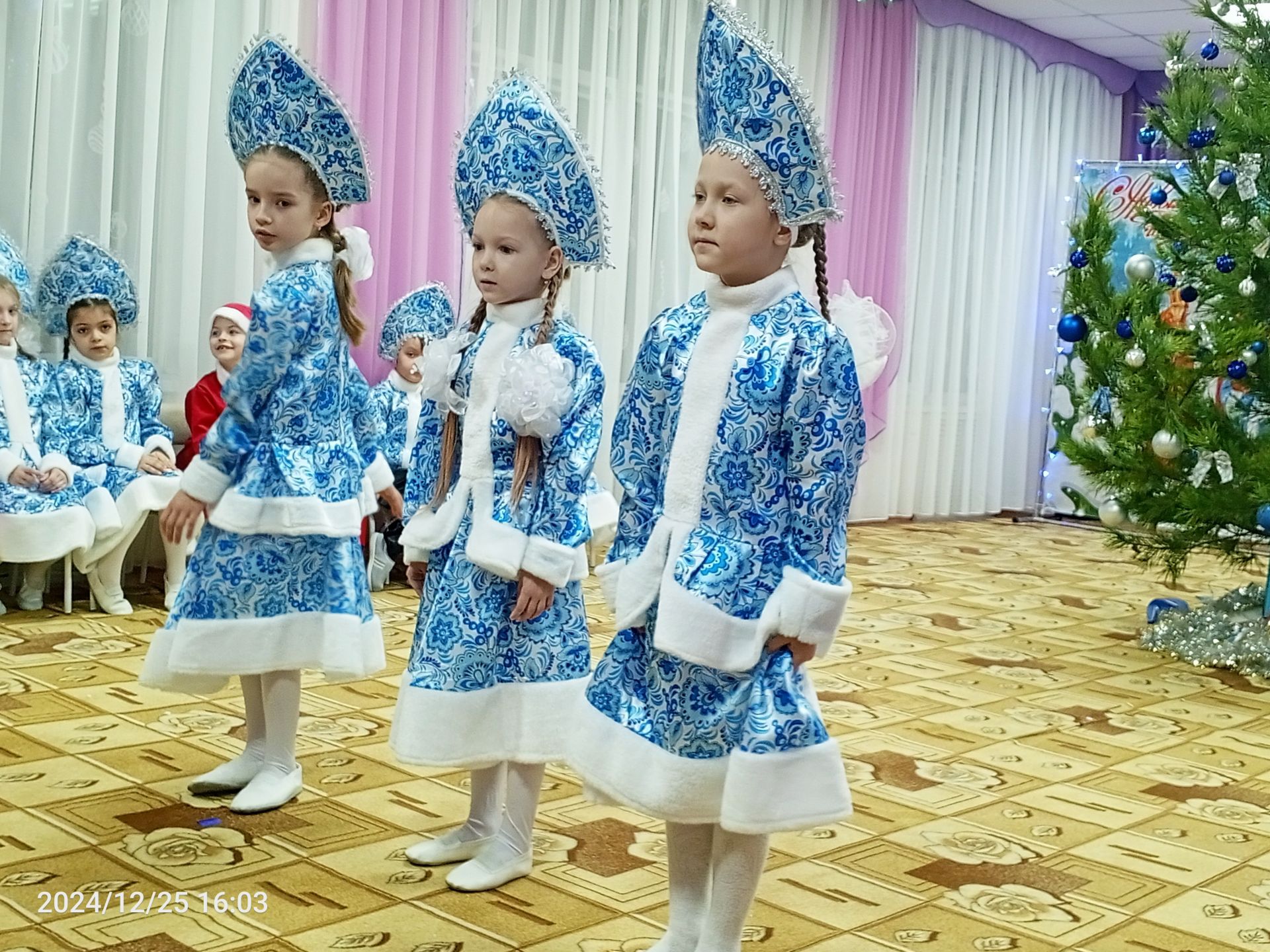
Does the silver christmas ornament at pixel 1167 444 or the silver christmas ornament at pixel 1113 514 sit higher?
the silver christmas ornament at pixel 1167 444

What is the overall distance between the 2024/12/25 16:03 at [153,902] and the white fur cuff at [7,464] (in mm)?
2249

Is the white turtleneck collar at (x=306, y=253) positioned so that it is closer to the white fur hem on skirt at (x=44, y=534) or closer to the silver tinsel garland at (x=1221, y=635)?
the white fur hem on skirt at (x=44, y=534)

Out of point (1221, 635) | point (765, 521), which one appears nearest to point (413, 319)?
point (1221, 635)

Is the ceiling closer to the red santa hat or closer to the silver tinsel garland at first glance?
the silver tinsel garland

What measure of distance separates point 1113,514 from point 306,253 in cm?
291

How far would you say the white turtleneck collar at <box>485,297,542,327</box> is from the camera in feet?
7.19

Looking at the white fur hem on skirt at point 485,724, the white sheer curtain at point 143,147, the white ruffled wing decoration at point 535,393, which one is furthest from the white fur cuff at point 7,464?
the white ruffled wing decoration at point 535,393

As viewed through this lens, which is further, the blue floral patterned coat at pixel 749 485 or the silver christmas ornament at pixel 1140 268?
the silver christmas ornament at pixel 1140 268

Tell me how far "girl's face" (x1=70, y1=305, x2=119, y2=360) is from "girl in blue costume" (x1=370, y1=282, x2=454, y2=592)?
935 mm

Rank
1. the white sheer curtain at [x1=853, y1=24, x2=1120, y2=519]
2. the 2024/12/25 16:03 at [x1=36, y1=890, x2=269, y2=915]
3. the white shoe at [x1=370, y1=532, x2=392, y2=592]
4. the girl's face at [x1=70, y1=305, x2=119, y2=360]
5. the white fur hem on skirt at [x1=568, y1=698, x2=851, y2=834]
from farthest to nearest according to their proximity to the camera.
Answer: the white sheer curtain at [x1=853, y1=24, x2=1120, y2=519] < the white shoe at [x1=370, y1=532, x2=392, y2=592] < the girl's face at [x1=70, y1=305, x2=119, y2=360] < the 2024/12/25 16:03 at [x1=36, y1=890, x2=269, y2=915] < the white fur hem on skirt at [x1=568, y1=698, x2=851, y2=834]

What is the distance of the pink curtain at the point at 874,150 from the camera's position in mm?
7273

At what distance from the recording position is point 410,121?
17.2ft

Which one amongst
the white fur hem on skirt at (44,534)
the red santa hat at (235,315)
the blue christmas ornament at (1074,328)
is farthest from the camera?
the blue christmas ornament at (1074,328)

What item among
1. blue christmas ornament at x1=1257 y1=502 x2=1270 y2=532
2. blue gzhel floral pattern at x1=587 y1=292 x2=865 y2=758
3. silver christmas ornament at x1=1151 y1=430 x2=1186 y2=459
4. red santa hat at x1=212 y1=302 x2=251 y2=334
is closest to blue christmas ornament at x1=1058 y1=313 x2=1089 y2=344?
silver christmas ornament at x1=1151 y1=430 x2=1186 y2=459
